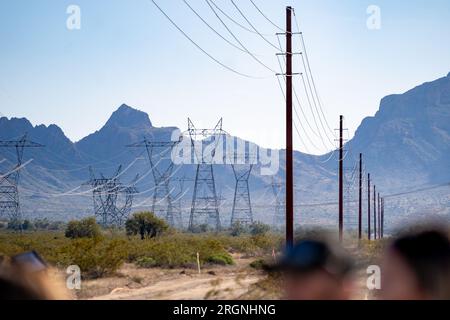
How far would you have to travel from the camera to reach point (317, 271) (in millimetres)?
3305

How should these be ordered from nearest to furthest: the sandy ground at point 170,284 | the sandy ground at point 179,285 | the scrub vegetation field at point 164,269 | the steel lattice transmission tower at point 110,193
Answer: the sandy ground at point 179,285, the sandy ground at point 170,284, the scrub vegetation field at point 164,269, the steel lattice transmission tower at point 110,193

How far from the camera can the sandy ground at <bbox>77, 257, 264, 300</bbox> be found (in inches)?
858

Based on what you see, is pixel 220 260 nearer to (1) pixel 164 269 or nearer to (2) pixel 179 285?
(1) pixel 164 269

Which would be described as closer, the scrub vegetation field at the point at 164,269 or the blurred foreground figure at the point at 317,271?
the blurred foreground figure at the point at 317,271

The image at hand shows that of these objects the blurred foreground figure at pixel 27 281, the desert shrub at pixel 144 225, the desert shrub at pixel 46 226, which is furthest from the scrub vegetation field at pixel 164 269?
the desert shrub at pixel 46 226

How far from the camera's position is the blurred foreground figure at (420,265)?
3240 millimetres

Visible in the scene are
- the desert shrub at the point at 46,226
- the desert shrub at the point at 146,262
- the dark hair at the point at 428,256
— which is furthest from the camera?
the desert shrub at the point at 46,226

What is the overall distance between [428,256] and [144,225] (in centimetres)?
6852

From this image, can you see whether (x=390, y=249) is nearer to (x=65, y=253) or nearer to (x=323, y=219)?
(x=65, y=253)

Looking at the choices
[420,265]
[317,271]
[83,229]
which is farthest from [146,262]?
[420,265]

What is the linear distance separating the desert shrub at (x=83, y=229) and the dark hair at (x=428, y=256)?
64.7 m

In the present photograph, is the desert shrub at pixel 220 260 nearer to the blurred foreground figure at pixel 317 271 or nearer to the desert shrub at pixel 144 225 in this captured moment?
the desert shrub at pixel 144 225
